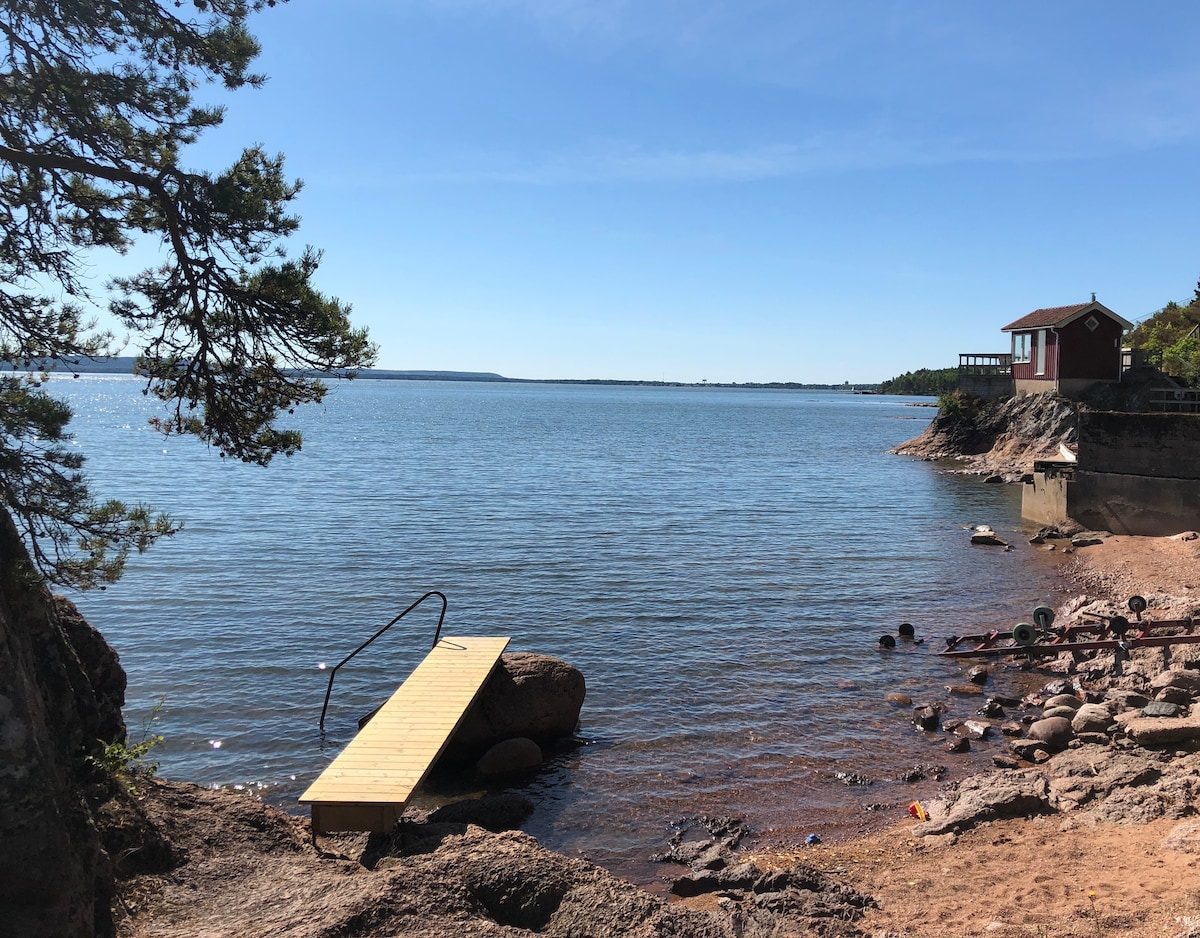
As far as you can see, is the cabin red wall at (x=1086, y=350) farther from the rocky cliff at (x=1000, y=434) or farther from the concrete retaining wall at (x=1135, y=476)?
the concrete retaining wall at (x=1135, y=476)

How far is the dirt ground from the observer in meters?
7.32

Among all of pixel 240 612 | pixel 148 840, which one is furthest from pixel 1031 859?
pixel 240 612

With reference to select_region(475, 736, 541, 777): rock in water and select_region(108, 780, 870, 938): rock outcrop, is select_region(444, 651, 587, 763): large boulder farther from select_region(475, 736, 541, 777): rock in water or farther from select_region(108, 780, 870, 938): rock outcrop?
select_region(108, 780, 870, 938): rock outcrop

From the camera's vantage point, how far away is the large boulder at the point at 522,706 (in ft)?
43.5

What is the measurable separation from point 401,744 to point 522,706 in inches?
111

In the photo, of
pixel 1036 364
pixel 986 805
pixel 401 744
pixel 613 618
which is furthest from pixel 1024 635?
pixel 1036 364

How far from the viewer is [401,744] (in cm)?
1112

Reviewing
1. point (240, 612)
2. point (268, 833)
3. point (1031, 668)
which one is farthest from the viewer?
point (240, 612)

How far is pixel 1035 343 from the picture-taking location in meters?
51.0

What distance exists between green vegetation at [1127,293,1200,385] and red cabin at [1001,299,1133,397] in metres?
2.50

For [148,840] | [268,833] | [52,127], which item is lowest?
[268,833]

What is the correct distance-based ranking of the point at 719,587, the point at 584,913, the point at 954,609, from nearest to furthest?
1. the point at 584,913
2. the point at 954,609
3. the point at 719,587

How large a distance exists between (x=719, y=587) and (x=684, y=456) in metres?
45.3

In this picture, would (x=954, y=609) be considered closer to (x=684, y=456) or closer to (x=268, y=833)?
(x=268, y=833)
